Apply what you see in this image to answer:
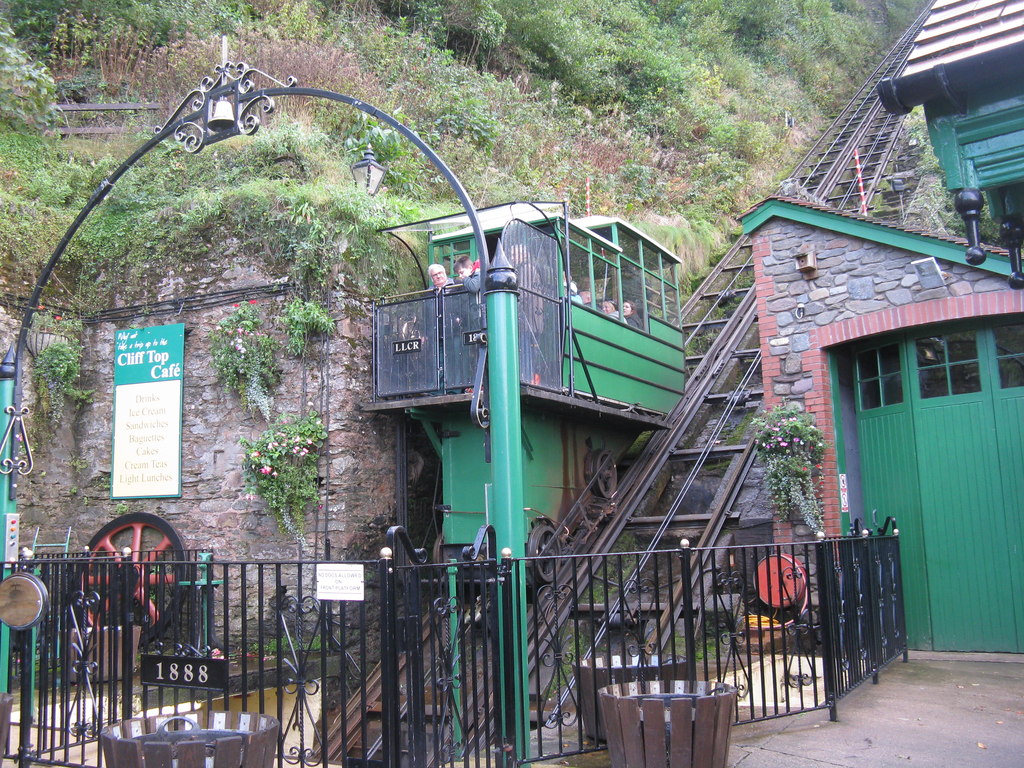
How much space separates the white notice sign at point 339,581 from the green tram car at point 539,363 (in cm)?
356

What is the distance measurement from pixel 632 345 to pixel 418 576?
7001mm

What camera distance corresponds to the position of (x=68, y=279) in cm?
1030

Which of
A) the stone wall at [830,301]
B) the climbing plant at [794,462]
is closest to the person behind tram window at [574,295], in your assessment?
the stone wall at [830,301]

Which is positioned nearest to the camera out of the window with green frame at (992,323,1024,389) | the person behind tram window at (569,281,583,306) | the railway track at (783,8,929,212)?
the window with green frame at (992,323,1024,389)

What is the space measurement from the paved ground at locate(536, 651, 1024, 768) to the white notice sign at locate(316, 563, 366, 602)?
200 centimetres

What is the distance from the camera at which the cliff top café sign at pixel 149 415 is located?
31.0 ft

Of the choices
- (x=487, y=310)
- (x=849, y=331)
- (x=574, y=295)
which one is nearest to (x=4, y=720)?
(x=487, y=310)

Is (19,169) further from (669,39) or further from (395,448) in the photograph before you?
(669,39)

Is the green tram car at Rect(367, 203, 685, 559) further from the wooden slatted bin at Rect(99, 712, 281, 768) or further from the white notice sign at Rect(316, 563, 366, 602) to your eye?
the wooden slatted bin at Rect(99, 712, 281, 768)

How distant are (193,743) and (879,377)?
25.3 feet

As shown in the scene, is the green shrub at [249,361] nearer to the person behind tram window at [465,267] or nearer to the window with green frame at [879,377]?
the person behind tram window at [465,267]

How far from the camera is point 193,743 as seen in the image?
3.80 metres

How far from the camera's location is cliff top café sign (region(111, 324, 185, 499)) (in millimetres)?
9438

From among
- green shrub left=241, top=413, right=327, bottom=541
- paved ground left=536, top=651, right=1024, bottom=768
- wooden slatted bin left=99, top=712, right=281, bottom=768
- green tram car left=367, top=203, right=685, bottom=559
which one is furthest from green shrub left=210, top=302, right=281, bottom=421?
paved ground left=536, top=651, right=1024, bottom=768
